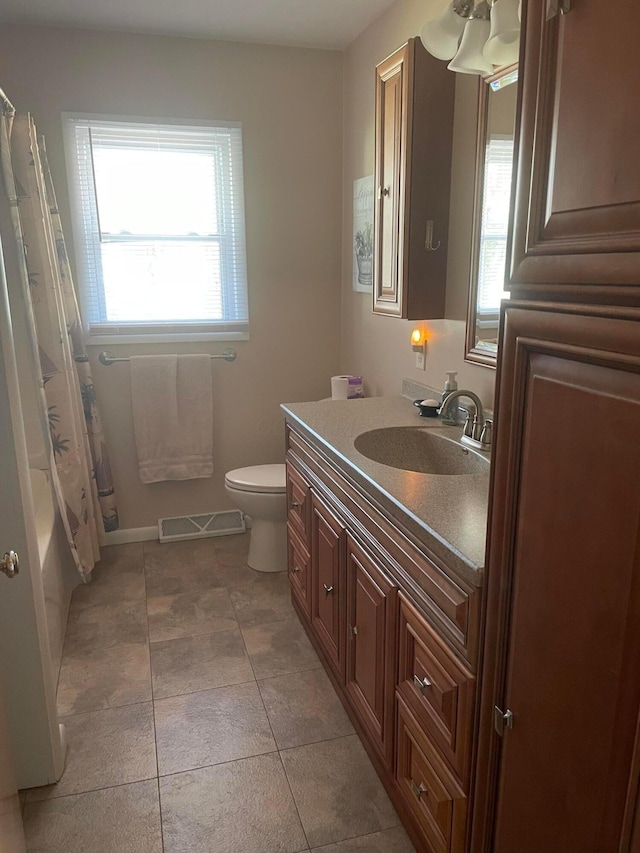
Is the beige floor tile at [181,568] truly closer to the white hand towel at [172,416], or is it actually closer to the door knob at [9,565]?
the white hand towel at [172,416]

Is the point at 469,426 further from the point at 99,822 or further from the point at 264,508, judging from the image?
the point at 99,822

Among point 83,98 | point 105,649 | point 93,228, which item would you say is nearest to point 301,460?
point 105,649

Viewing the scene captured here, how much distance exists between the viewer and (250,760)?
6.19ft

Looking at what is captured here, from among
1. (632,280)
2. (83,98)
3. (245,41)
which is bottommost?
(632,280)

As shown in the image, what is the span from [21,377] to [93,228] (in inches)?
35.1

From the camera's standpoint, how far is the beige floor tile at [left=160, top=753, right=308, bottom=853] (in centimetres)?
161

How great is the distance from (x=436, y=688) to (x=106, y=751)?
3.85 feet

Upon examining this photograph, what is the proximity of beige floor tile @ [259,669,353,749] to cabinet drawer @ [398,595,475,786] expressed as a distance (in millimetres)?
577

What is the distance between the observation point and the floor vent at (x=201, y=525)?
345 cm

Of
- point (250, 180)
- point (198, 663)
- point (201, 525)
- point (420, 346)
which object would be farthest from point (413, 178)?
point (201, 525)

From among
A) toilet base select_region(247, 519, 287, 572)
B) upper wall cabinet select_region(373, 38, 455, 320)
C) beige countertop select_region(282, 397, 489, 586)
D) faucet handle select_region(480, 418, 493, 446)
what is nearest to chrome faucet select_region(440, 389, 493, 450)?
faucet handle select_region(480, 418, 493, 446)

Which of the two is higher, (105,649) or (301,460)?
(301,460)

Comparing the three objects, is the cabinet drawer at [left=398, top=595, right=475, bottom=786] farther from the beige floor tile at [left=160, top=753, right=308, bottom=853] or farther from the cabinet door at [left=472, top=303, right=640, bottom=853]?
the beige floor tile at [left=160, top=753, right=308, bottom=853]

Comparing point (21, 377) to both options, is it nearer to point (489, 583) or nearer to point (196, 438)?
point (196, 438)
